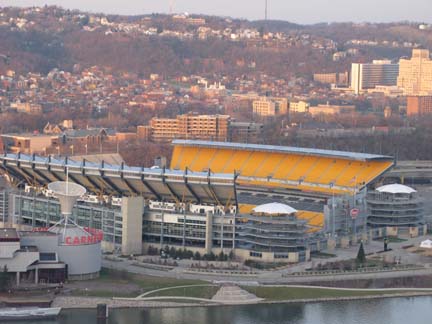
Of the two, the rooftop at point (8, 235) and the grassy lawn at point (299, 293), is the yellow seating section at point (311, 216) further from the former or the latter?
the rooftop at point (8, 235)

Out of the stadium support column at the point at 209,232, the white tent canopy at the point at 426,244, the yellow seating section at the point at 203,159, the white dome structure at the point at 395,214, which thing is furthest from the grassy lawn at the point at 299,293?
the yellow seating section at the point at 203,159

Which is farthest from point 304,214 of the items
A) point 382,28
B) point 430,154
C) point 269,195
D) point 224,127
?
point 382,28

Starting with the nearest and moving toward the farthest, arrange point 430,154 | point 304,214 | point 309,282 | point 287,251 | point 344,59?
point 309,282, point 287,251, point 304,214, point 430,154, point 344,59

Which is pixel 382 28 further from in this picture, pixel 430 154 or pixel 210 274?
pixel 210 274

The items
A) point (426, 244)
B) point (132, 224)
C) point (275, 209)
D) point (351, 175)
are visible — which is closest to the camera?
point (132, 224)

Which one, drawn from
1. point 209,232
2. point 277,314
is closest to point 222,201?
point 209,232

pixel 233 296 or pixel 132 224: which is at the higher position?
pixel 132 224

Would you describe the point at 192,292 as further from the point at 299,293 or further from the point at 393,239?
the point at 393,239
